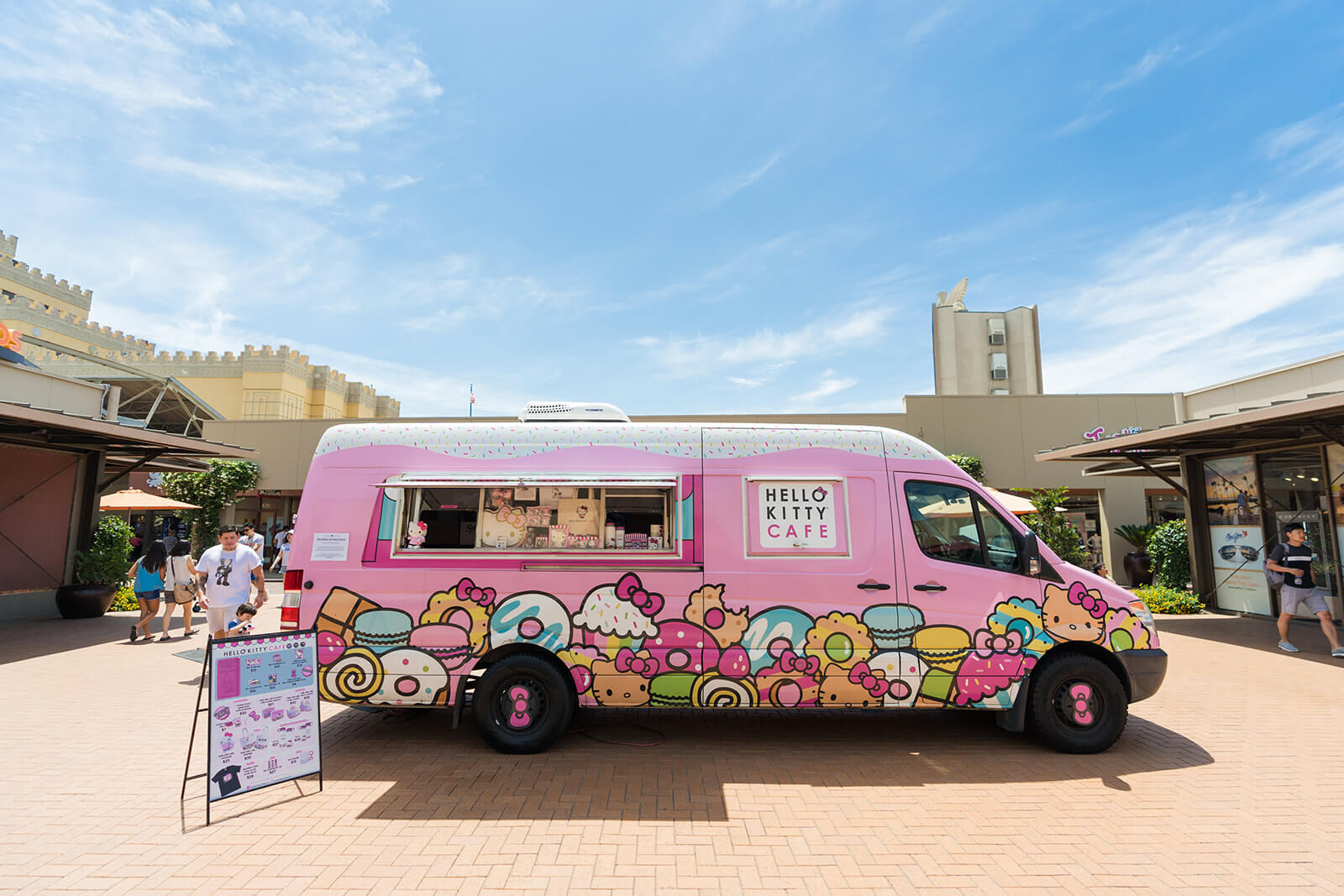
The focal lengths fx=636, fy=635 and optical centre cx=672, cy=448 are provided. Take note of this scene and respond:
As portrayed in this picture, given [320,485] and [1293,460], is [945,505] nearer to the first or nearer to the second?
[320,485]

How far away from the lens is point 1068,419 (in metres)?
20.2

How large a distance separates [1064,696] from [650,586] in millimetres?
3465

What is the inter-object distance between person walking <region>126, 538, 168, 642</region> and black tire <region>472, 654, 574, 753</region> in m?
7.87

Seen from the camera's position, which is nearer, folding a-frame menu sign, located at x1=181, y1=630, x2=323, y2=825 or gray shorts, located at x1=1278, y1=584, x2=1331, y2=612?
folding a-frame menu sign, located at x1=181, y1=630, x2=323, y2=825

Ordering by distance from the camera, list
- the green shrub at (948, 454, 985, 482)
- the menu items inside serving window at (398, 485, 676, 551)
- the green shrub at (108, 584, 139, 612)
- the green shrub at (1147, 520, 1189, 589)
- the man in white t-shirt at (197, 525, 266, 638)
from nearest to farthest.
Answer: the menu items inside serving window at (398, 485, 676, 551) → the man in white t-shirt at (197, 525, 266, 638) → the green shrub at (108, 584, 139, 612) → the green shrub at (1147, 520, 1189, 589) → the green shrub at (948, 454, 985, 482)

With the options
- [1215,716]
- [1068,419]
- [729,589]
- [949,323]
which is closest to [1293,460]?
[1215,716]

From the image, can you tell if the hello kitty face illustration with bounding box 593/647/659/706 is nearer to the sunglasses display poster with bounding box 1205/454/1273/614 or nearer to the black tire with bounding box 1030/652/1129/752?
the black tire with bounding box 1030/652/1129/752

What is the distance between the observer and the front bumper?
5090mm

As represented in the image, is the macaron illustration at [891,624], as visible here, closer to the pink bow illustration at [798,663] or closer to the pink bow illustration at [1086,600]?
the pink bow illustration at [798,663]

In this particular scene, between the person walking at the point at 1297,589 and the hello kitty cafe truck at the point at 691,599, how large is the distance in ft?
19.0

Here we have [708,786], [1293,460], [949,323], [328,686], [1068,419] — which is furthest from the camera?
[949,323]

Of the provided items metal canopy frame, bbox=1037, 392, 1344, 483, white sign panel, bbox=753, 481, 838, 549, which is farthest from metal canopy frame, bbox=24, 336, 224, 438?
metal canopy frame, bbox=1037, 392, 1344, 483

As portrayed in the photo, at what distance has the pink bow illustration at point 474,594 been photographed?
5.06m

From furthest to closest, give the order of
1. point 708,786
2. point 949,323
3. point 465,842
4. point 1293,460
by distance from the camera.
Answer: point 949,323 < point 1293,460 < point 708,786 < point 465,842
